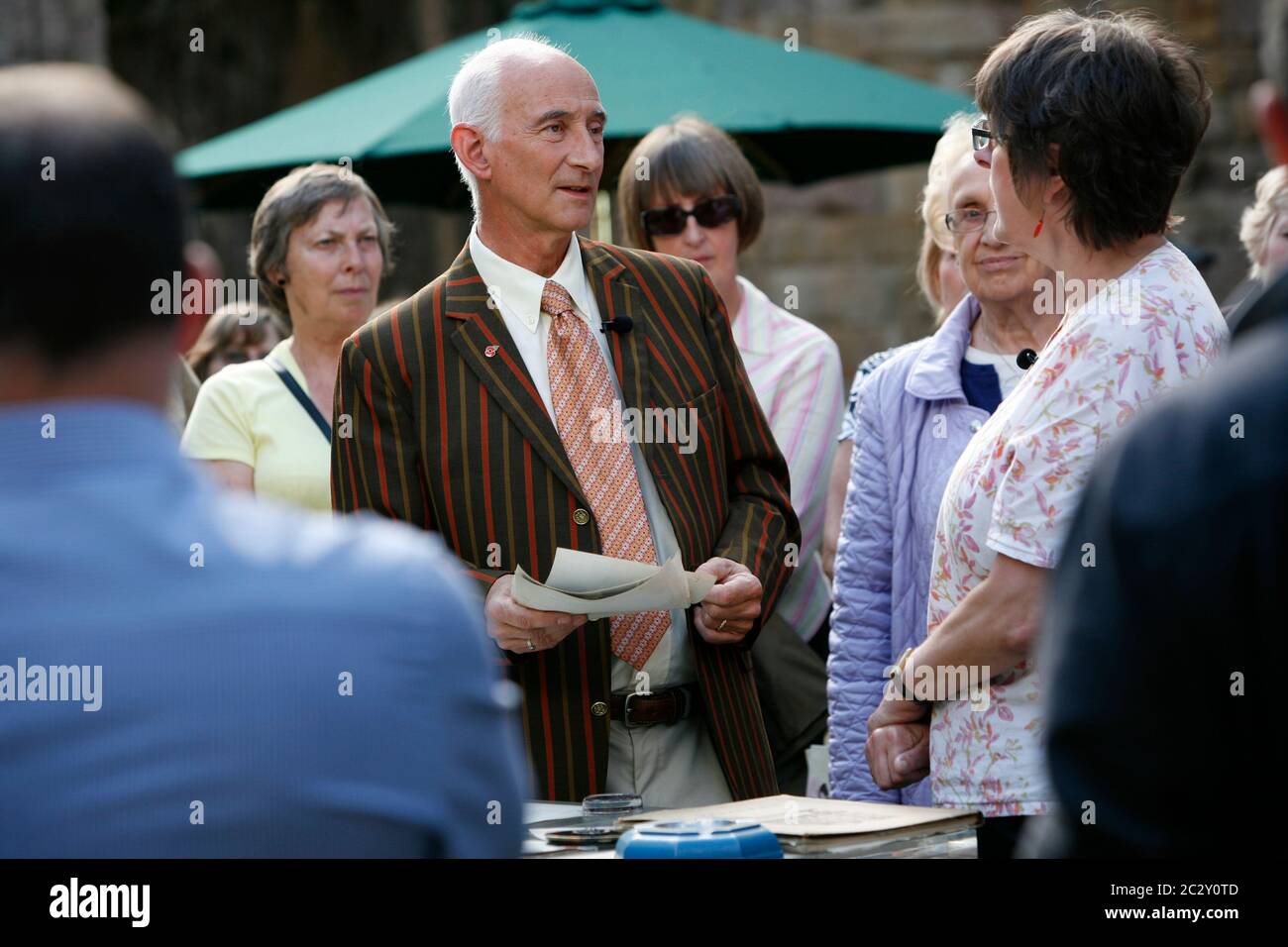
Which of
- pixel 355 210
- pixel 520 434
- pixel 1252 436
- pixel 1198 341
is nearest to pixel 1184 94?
pixel 1198 341

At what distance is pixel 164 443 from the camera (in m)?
1.39

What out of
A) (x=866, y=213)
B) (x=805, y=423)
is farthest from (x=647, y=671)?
(x=866, y=213)

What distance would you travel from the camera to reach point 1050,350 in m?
2.65

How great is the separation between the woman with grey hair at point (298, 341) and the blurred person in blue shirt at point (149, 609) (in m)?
2.94

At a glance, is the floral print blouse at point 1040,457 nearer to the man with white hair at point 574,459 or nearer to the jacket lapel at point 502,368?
the man with white hair at point 574,459

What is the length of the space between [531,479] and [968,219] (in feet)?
3.98

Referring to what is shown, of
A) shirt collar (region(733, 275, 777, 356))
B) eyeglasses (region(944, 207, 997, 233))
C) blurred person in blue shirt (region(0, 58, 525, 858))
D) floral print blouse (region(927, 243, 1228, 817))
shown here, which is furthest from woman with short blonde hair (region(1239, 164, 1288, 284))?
blurred person in blue shirt (region(0, 58, 525, 858))

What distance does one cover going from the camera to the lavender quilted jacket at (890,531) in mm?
3703

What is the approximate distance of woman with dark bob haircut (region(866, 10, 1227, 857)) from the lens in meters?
2.56

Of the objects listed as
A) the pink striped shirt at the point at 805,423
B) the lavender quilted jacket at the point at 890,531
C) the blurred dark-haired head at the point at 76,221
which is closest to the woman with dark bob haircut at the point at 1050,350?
the lavender quilted jacket at the point at 890,531

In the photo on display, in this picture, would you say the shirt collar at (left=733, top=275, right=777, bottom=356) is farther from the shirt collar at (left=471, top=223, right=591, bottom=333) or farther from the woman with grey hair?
the shirt collar at (left=471, top=223, right=591, bottom=333)

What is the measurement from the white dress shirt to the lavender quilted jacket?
432 millimetres

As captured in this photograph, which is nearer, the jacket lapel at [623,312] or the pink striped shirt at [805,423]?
the jacket lapel at [623,312]

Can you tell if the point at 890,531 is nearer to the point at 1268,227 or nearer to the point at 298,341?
the point at 1268,227
